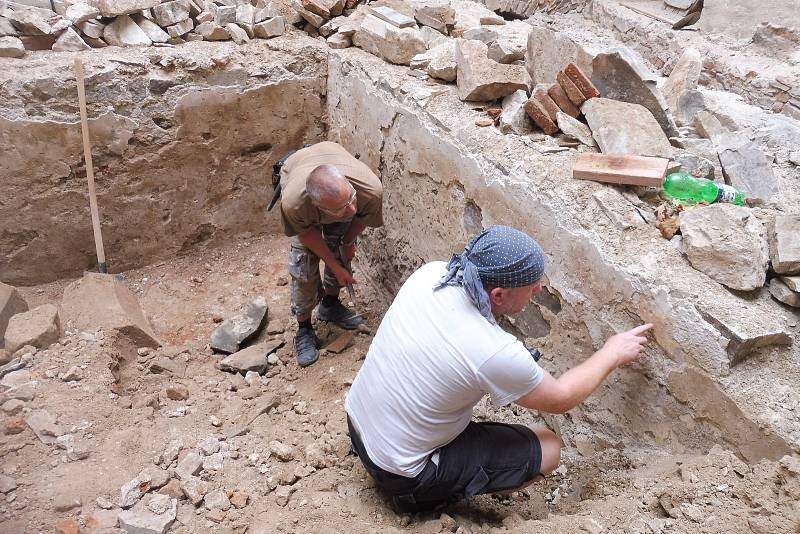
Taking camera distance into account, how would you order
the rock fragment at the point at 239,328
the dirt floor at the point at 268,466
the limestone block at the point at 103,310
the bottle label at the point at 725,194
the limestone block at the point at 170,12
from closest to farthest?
the dirt floor at the point at 268,466 → the bottle label at the point at 725,194 → the limestone block at the point at 103,310 → the rock fragment at the point at 239,328 → the limestone block at the point at 170,12

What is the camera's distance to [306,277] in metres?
3.50

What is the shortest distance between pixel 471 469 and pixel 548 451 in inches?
11.8

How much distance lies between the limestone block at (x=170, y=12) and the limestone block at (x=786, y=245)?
12.1ft

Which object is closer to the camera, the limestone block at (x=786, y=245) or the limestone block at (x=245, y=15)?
the limestone block at (x=786, y=245)

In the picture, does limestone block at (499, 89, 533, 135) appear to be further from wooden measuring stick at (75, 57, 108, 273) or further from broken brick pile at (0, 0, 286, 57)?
wooden measuring stick at (75, 57, 108, 273)

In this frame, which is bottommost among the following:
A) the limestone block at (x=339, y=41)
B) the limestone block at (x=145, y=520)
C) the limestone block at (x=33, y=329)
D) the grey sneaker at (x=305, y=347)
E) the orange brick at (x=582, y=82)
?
the grey sneaker at (x=305, y=347)

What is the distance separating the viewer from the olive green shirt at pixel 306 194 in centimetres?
307

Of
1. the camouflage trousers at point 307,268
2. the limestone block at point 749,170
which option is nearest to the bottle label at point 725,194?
the limestone block at point 749,170

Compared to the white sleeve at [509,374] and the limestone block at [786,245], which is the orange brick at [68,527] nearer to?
the white sleeve at [509,374]

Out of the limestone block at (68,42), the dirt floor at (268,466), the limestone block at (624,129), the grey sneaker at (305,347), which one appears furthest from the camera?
the limestone block at (68,42)

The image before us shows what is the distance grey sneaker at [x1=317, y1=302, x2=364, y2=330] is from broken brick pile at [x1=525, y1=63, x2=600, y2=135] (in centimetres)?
165

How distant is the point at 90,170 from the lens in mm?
3752

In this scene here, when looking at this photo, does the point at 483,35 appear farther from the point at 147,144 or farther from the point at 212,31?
the point at 147,144

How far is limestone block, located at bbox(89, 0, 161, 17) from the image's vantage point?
389 centimetres
